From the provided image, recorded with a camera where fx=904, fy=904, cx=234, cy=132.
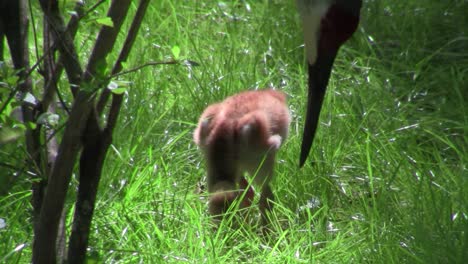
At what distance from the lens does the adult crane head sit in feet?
7.34

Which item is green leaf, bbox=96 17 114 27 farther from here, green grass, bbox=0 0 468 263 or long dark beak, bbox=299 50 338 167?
green grass, bbox=0 0 468 263

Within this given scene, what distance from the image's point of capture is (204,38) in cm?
457

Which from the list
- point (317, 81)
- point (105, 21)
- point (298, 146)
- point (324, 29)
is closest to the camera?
point (105, 21)

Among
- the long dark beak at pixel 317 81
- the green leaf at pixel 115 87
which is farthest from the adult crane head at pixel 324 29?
the green leaf at pixel 115 87

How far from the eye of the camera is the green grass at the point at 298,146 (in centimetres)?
289

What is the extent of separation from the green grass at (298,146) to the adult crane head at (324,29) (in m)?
0.68

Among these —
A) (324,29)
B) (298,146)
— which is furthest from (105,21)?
(298,146)

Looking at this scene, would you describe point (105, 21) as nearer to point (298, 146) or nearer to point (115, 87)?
point (115, 87)

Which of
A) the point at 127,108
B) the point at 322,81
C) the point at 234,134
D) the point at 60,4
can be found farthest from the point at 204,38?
the point at 60,4

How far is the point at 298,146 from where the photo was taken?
362cm

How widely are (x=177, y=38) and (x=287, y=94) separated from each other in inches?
28.1

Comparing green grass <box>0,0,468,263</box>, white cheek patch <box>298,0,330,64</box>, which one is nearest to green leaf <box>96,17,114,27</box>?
white cheek patch <box>298,0,330,64</box>

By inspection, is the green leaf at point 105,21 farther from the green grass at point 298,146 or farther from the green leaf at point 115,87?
the green grass at point 298,146

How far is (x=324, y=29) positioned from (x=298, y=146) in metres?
1.41
